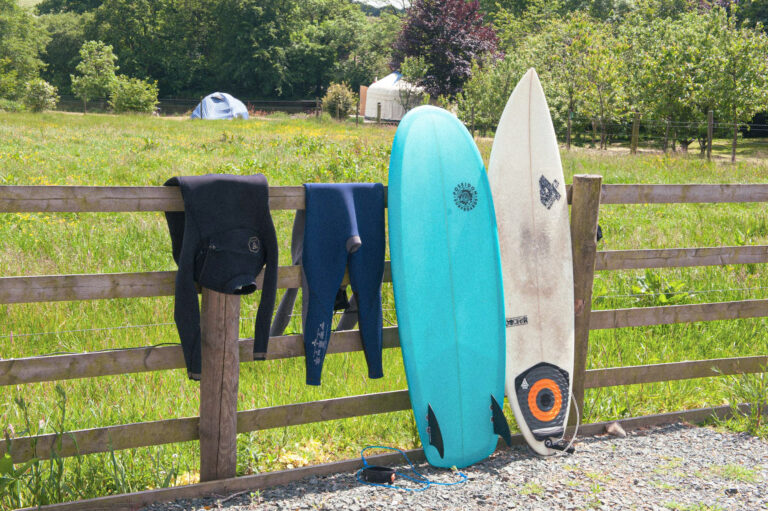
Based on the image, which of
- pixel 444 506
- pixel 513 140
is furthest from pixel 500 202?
pixel 444 506

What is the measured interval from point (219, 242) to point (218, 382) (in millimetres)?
634

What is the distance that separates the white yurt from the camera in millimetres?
42969

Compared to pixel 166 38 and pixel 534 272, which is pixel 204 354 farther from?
pixel 166 38

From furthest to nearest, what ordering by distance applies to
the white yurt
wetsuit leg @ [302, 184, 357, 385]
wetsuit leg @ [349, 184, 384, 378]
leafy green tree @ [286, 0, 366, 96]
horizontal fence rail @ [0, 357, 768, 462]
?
1. leafy green tree @ [286, 0, 366, 96]
2. the white yurt
3. wetsuit leg @ [349, 184, 384, 378]
4. wetsuit leg @ [302, 184, 357, 385]
5. horizontal fence rail @ [0, 357, 768, 462]

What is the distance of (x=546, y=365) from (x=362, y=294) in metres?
1.15

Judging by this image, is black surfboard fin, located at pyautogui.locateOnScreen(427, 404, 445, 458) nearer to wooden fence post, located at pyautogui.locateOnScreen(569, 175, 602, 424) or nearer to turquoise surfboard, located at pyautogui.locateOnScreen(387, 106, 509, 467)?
turquoise surfboard, located at pyautogui.locateOnScreen(387, 106, 509, 467)

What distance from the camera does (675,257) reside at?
12.5ft

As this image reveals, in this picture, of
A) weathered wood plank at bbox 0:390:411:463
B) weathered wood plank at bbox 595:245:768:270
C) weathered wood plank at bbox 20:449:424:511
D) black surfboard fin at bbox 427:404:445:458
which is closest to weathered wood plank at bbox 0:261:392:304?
weathered wood plank at bbox 0:390:411:463

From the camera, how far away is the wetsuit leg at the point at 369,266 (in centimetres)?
318

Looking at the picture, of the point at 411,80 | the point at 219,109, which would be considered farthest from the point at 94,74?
the point at 411,80

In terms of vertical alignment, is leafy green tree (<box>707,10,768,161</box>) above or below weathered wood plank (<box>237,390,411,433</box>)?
above

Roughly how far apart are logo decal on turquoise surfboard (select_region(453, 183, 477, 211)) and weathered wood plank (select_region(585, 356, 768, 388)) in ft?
3.91

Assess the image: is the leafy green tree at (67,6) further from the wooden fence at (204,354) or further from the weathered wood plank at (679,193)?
the weathered wood plank at (679,193)

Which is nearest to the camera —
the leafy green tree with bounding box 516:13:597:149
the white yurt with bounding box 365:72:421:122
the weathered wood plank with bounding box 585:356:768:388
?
the weathered wood plank with bounding box 585:356:768:388
